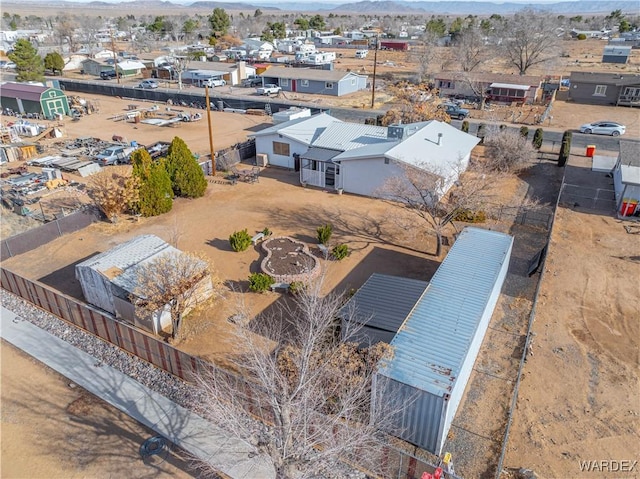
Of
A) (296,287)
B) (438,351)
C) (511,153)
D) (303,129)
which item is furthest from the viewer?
(303,129)

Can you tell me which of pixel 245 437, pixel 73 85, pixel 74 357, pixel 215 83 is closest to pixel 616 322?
pixel 245 437

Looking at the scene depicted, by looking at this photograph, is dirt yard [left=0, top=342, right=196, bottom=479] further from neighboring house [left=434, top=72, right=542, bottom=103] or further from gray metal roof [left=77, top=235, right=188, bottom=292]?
neighboring house [left=434, top=72, right=542, bottom=103]

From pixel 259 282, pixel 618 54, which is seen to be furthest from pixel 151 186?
pixel 618 54

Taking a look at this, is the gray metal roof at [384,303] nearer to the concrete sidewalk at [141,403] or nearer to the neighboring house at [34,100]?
the concrete sidewalk at [141,403]

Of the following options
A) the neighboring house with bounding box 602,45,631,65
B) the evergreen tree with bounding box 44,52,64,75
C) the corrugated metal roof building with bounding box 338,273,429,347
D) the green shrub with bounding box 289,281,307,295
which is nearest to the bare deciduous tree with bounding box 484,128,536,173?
the corrugated metal roof building with bounding box 338,273,429,347

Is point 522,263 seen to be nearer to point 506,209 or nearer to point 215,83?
point 506,209
